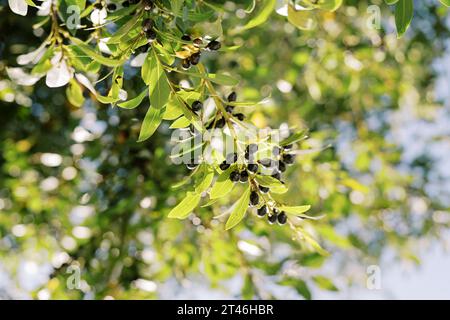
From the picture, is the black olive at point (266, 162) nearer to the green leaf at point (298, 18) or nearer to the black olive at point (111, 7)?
the green leaf at point (298, 18)

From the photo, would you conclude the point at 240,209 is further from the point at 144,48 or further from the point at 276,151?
the point at 144,48

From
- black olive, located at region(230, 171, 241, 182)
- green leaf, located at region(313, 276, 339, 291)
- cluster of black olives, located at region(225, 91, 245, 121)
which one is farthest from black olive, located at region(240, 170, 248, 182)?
green leaf, located at region(313, 276, 339, 291)

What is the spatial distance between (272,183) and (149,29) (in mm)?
306

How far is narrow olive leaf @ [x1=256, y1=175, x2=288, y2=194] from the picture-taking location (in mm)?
964

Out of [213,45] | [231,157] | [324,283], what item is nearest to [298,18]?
[213,45]

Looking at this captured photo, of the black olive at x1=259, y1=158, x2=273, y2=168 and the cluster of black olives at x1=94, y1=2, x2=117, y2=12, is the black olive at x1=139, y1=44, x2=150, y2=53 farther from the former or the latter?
the black olive at x1=259, y1=158, x2=273, y2=168

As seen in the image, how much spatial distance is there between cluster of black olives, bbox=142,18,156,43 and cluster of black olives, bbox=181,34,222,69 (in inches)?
2.2

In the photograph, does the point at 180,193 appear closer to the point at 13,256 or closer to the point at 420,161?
the point at 13,256

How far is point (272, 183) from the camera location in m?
0.97

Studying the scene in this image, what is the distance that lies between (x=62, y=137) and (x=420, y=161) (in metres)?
1.84

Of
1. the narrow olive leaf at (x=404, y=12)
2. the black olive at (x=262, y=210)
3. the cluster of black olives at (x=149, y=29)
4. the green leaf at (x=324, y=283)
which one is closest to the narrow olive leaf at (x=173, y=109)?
the cluster of black olives at (x=149, y=29)

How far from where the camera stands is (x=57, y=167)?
94.1 inches
